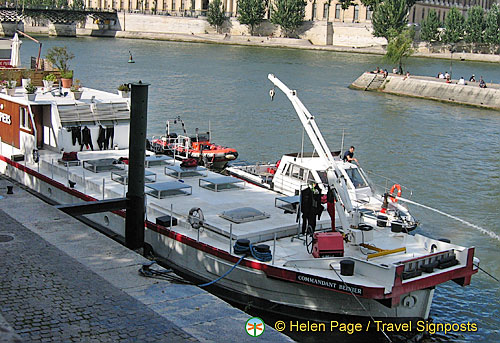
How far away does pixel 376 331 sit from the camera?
15320 millimetres

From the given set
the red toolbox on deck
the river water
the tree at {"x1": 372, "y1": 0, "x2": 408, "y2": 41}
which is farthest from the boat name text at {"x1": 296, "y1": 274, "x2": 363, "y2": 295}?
the tree at {"x1": 372, "y1": 0, "x2": 408, "y2": 41}

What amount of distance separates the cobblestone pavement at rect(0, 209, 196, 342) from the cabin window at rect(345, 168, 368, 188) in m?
11.8

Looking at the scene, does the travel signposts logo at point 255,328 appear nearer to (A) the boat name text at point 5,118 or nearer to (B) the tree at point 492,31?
(A) the boat name text at point 5,118

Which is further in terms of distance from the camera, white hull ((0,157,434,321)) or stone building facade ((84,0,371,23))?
stone building facade ((84,0,371,23))

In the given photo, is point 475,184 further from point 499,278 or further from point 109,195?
point 109,195

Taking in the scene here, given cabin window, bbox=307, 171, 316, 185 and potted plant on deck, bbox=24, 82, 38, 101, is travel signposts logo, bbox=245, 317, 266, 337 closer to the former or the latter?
cabin window, bbox=307, 171, 316, 185

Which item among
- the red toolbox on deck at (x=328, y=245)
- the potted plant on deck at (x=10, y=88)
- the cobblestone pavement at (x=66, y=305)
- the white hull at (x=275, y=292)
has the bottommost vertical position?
the white hull at (x=275, y=292)

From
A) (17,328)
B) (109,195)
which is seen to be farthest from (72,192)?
A: (17,328)

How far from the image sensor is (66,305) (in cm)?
1041

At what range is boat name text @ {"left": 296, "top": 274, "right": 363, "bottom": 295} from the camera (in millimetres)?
14050

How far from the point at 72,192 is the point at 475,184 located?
18.6 metres

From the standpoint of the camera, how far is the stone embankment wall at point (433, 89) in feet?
196

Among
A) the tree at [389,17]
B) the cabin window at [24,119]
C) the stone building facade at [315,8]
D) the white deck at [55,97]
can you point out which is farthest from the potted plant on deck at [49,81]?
the stone building facade at [315,8]

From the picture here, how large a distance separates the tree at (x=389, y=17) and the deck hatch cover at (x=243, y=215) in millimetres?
102182
